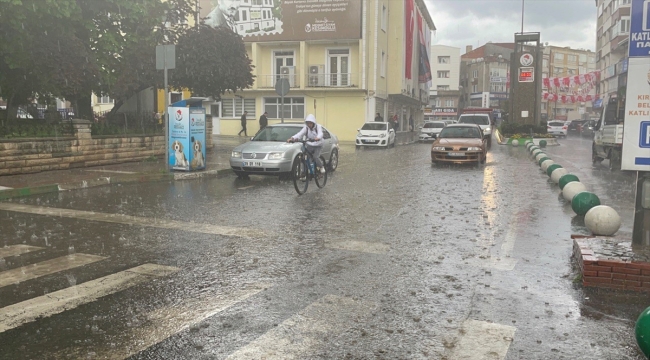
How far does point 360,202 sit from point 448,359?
7056 millimetres

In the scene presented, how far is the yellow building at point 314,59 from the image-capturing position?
4103 centimetres

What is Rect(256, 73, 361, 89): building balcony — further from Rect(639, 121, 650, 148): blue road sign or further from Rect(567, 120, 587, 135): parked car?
Rect(567, 120, 587, 135): parked car

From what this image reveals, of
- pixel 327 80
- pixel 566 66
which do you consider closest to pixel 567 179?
pixel 327 80

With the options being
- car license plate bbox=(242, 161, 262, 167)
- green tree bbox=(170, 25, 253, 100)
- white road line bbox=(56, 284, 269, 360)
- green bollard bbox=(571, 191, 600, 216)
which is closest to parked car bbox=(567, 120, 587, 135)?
green tree bbox=(170, 25, 253, 100)

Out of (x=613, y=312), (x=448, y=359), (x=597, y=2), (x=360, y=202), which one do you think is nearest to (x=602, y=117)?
(x=360, y=202)

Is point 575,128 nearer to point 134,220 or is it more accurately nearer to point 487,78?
point 487,78

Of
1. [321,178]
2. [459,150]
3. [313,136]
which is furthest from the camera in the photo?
[459,150]

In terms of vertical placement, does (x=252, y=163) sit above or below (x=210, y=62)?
below

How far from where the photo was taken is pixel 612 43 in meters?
68.4

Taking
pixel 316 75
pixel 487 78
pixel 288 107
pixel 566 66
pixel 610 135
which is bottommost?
pixel 610 135

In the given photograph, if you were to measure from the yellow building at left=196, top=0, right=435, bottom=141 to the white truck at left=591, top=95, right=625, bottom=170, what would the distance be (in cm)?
2320

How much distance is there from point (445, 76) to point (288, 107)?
216 feet

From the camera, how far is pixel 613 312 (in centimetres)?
477

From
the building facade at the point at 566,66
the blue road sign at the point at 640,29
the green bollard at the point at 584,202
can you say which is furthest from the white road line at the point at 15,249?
the building facade at the point at 566,66
